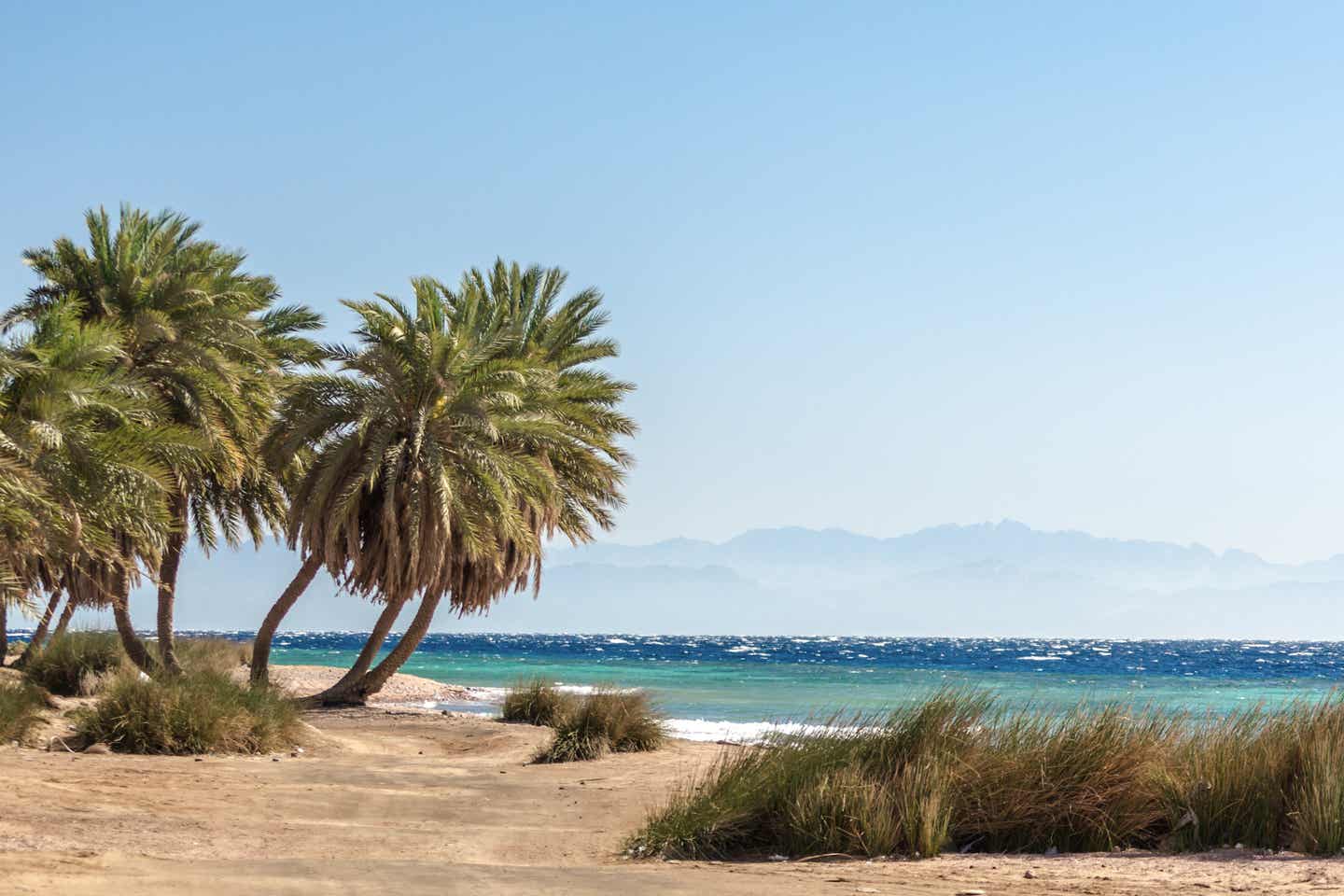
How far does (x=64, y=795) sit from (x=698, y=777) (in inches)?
288

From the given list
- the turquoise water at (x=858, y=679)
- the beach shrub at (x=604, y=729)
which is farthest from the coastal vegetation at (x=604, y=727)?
the turquoise water at (x=858, y=679)

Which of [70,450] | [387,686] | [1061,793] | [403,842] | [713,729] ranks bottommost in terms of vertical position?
[713,729]

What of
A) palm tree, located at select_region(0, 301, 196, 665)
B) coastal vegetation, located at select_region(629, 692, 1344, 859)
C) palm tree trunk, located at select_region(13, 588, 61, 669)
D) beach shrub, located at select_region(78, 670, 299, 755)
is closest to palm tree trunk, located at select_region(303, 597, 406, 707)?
palm tree trunk, located at select_region(13, 588, 61, 669)

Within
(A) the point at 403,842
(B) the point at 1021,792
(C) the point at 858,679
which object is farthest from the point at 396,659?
(C) the point at 858,679

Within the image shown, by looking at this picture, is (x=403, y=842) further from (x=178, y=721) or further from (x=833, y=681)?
(x=833, y=681)

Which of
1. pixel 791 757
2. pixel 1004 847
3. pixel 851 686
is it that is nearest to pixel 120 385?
pixel 791 757

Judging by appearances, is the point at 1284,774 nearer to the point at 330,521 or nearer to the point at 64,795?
the point at 64,795

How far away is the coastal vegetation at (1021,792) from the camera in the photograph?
10438 millimetres

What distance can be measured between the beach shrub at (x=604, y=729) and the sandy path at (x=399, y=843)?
989 millimetres

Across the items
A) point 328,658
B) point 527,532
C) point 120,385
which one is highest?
point 120,385

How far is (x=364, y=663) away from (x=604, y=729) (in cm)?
1254

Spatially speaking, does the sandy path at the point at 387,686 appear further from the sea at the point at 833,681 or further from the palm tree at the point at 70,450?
the palm tree at the point at 70,450

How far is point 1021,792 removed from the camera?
1082 cm

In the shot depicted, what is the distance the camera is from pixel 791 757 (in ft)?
37.2
